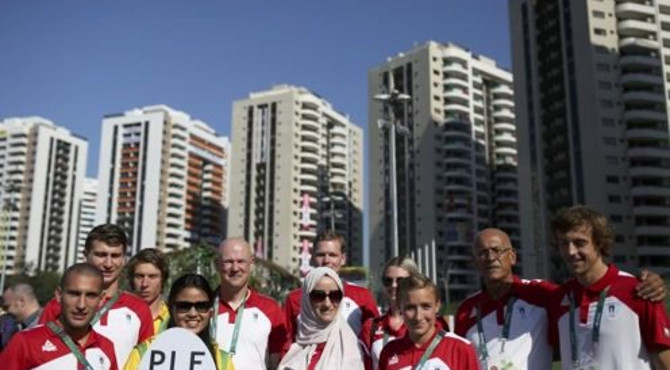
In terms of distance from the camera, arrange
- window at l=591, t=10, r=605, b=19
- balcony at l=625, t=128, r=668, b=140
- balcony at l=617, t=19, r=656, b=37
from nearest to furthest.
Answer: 1. balcony at l=625, t=128, r=668, b=140
2. window at l=591, t=10, r=605, b=19
3. balcony at l=617, t=19, r=656, b=37

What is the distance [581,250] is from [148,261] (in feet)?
13.2

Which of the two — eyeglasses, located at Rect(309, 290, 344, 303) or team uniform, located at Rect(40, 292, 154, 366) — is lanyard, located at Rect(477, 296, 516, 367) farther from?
team uniform, located at Rect(40, 292, 154, 366)

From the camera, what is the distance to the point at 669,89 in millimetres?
71125

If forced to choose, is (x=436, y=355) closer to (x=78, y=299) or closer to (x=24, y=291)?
(x=78, y=299)

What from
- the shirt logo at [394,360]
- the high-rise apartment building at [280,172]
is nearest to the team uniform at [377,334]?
the shirt logo at [394,360]

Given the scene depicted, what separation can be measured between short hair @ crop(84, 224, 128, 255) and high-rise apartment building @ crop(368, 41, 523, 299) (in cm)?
8598

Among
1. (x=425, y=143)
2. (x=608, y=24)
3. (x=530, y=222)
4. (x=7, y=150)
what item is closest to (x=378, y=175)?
(x=425, y=143)

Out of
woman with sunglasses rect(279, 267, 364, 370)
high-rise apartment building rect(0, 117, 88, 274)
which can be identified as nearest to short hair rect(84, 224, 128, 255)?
woman with sunglasses rect(279, 267, 364, 370)

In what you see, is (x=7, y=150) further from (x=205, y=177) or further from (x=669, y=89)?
(x=669, y=89)

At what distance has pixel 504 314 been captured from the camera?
503 cm

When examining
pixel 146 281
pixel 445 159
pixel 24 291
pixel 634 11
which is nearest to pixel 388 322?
pixel 146 281

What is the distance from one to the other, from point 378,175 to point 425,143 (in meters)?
11.9

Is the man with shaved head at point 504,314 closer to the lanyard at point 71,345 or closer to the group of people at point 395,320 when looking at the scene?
the group of people at point 395,320

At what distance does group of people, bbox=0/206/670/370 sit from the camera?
4391 millimetres
